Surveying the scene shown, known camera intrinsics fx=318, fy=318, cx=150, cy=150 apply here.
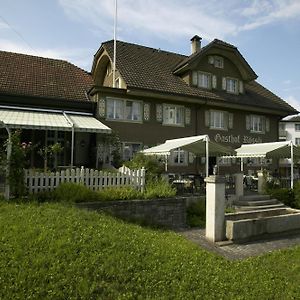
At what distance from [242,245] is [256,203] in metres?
5.64

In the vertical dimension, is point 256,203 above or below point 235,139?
below

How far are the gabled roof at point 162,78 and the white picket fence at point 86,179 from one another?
933 cm

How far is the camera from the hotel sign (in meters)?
24.7

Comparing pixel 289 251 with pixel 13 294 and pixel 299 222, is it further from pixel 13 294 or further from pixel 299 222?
pixel 13 294

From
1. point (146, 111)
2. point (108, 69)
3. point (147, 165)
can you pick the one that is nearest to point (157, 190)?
point (147, 165)

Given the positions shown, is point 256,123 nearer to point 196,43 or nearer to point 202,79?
point 202,79

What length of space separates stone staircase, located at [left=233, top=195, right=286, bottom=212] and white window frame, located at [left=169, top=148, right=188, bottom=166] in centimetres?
769

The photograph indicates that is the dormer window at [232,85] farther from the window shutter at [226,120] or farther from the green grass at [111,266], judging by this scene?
the green grass at [111,266]

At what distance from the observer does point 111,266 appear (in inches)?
263

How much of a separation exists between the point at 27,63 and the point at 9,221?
703 inches

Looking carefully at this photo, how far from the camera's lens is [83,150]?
66.1ft

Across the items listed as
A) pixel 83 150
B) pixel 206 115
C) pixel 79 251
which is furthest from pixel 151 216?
pixel 206 115

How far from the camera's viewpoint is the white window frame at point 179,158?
22.8 m

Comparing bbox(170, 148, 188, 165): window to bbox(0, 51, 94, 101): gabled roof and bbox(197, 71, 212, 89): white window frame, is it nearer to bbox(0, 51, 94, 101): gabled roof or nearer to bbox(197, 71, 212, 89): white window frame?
bbox(197, 71, 212, 89): white window frame
